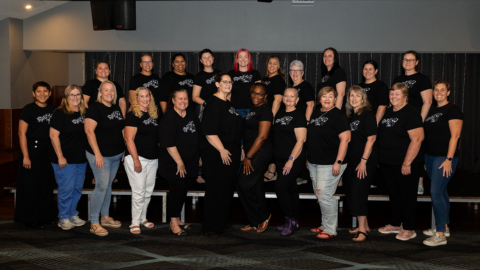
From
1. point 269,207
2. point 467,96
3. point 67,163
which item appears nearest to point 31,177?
point 67,163

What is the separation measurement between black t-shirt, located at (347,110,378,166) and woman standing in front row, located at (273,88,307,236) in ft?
1.53

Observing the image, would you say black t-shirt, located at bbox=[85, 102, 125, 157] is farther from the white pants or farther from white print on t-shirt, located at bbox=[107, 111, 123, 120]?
the white pants

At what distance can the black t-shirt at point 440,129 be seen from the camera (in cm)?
414

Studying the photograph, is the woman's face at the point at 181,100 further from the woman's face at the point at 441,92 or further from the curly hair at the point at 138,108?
the woman's face at the point at 441,92

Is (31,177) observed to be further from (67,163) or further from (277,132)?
(277,132)

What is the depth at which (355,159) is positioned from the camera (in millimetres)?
4289

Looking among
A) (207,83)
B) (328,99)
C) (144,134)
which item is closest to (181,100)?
(144,134)

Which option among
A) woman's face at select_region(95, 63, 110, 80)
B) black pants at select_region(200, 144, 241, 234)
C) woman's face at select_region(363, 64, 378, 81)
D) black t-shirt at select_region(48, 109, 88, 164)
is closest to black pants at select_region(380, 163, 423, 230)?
woman's face at select_region(363, 64, 378, 81)

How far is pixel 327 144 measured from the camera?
419 centimetres

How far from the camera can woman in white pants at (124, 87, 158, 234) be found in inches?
169

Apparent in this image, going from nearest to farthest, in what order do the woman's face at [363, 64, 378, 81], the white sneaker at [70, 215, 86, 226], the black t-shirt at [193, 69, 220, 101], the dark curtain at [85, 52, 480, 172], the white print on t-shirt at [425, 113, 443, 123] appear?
the white print on t-shirt at [425, 113, 443, 123]
the white sneaker at [70, 215, 86, 226]
the woman's face at [363, 64, 378, 81]
the black t-shirt at [193, 69, 220, 101]
the dark curtain at [85, 52, 480, 172]

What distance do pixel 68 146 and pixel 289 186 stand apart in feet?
7.26

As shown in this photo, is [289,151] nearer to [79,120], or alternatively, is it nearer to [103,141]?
[103,141]

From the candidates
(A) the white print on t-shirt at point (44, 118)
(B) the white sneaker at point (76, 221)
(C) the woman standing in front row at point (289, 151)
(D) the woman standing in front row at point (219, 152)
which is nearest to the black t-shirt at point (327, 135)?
(C) the woman standing in front row at point (289, 151)
